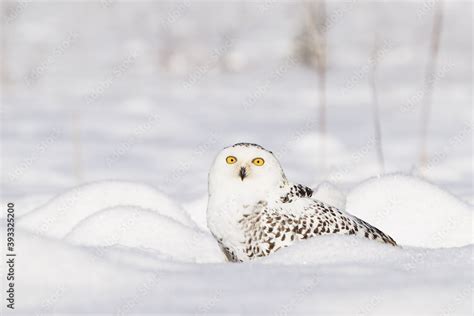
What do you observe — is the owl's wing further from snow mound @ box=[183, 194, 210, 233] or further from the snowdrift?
snow mound @ box=[183, 194, 210, 233]

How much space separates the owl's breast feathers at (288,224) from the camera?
2.97 m

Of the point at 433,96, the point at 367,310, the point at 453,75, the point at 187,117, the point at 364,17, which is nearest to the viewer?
the point at 367,310

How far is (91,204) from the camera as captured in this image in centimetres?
379

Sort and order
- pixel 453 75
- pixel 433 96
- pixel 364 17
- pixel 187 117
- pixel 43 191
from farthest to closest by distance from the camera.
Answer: pixel 364 17, pixel 453 75, pixel 433 96, pixel 187 117, pixel 43 191

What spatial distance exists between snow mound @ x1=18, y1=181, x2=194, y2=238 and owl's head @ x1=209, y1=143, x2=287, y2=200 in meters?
0.56

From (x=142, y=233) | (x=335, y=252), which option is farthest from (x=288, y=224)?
(x=335, y=252)

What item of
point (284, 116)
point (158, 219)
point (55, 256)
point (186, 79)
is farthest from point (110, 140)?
point (55, 256)

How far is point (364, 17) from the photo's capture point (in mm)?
14039

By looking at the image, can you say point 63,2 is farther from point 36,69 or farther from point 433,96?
point 433,96

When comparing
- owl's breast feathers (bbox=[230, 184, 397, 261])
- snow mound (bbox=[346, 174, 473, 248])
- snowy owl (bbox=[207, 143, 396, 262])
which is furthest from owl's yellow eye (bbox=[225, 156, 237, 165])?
snow mound (bbox=[346, 174, 473, 248])

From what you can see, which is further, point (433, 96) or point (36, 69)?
point (36, 69)

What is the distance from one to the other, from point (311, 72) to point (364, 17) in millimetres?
3586

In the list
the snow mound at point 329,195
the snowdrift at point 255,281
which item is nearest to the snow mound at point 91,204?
the snow mound at point 329,195

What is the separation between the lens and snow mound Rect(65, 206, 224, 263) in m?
3.22
